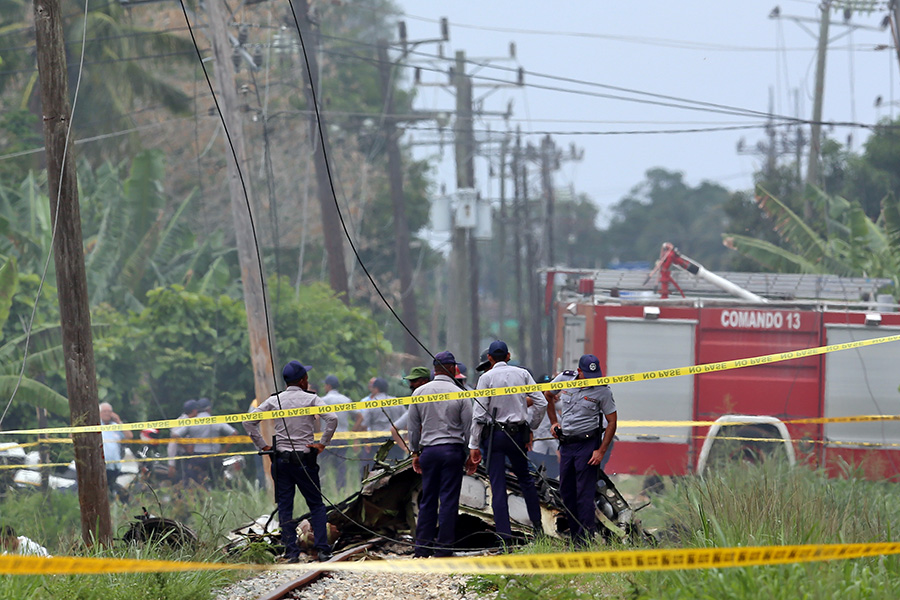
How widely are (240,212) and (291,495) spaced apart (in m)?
6.67

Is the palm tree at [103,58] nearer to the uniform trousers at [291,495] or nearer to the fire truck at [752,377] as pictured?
the fire truck at [752,377]

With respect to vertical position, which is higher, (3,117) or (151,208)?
(3,117)

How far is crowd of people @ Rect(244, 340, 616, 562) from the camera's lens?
28.6ft

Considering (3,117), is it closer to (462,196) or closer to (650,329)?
(462,196)

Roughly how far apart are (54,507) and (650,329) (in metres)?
8.07

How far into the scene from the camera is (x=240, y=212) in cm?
1472

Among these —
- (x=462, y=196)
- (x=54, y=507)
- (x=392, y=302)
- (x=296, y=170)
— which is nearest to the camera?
(x=54, y=507)

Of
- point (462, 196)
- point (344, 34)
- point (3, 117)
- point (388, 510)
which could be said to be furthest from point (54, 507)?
point (344, 34)

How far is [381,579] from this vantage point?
841cm

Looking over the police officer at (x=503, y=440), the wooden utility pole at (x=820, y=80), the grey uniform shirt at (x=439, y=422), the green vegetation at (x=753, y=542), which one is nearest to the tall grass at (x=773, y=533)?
the green vegetation at (x=753, y=542)

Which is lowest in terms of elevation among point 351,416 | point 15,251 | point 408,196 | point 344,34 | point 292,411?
point 351,416

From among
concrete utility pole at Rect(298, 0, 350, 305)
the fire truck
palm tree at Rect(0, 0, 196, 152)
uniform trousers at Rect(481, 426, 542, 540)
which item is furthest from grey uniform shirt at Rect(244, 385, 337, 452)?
palm tree at Rect(0, 0, 196, 152)

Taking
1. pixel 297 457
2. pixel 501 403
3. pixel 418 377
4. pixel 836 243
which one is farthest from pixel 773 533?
pixel 836 243

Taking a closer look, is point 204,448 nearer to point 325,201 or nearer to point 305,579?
point 305,579
